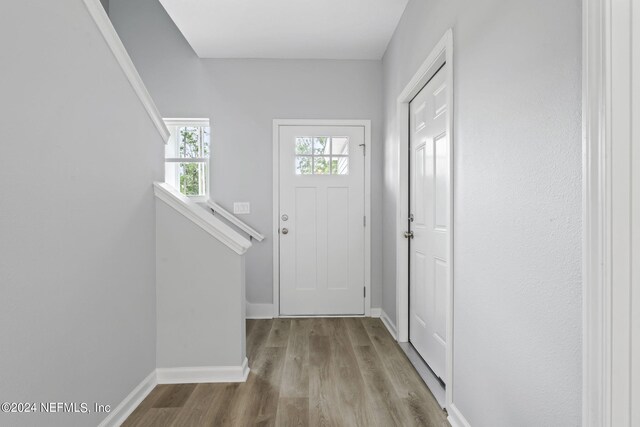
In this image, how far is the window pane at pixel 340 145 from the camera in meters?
3.61

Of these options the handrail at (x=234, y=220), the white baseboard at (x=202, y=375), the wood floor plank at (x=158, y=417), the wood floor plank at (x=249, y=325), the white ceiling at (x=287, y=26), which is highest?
the white ceiling at (x=287, y=26)

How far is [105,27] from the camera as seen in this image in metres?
1.60

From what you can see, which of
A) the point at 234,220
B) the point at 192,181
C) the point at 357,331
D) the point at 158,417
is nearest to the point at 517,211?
the point at 158,417

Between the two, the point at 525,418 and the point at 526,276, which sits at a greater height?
the point at 526,276

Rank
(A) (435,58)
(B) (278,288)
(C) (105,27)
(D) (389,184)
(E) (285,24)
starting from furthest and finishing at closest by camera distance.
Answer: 1. (B) (278,288)
2. (D) (389,184)
3. (E) (285,24)
4. (A) (435,58)
5. (C) (105,27)

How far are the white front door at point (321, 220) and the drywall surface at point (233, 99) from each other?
0.55 feet

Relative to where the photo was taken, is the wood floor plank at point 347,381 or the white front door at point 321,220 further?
the white front door at point 321,220

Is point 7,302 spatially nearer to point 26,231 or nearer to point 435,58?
point 26,231

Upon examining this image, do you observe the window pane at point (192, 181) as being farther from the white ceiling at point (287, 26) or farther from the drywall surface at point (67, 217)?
the drywall surface at point (67, 217)

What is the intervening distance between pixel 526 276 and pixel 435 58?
1380 mm

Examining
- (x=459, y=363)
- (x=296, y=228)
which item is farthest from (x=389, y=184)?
(x=459, y=363)

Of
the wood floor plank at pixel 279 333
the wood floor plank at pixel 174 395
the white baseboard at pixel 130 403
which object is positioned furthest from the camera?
the wood floor plank at pixel 279 333

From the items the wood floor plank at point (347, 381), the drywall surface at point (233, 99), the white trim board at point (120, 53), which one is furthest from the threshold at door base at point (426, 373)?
the white trim board at point (120, 53)

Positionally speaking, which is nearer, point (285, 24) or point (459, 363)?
point (459, 363)
